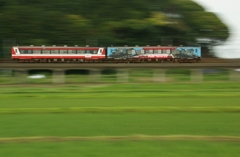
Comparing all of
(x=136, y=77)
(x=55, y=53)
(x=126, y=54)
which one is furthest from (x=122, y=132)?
(x=55, y=53)

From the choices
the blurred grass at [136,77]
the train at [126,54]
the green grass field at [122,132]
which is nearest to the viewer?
the green grass field at [122,132]

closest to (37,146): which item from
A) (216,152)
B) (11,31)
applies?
(216,152)

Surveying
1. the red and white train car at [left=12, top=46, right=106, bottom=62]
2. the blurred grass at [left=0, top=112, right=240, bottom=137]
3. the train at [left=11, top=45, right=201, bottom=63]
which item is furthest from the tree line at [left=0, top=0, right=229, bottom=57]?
the blurred grass at [left=0, top=112, right=240, bottom=137]

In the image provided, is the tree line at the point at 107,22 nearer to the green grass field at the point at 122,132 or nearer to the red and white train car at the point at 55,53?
the red and white train car at the point at 55,53

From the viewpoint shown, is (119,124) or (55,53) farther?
(55,53)

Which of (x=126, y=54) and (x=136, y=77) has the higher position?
(x=126, y=54)

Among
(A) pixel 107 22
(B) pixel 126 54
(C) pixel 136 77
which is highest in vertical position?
(A) pixel 107 22

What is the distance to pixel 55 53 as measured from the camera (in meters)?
33.2

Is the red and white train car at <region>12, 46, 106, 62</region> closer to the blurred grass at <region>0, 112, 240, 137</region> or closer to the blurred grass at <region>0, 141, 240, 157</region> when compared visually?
Answer: the blurred grass at <region>0, 112, 240, 137</region>

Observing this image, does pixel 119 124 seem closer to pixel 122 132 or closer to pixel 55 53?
pixel 122 132

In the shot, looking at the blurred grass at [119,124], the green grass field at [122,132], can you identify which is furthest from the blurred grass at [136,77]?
the blurred grass at [119,124]

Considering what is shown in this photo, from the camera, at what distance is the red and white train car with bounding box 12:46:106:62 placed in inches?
1265

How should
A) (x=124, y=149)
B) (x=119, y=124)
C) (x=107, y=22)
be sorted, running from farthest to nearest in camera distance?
(x=107, y=22)
(x=119, y=124)
(x=124, y=149)

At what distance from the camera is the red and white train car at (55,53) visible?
32.1 meters
